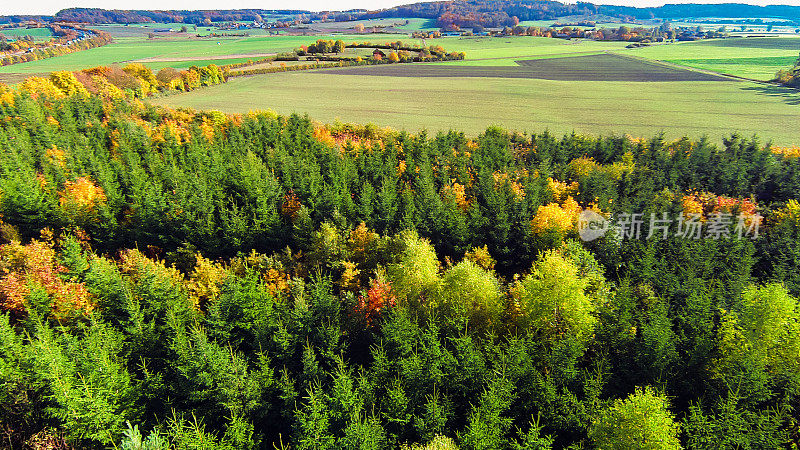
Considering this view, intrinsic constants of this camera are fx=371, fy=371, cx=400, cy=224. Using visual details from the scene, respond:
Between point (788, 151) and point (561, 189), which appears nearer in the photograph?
point (561, 189)

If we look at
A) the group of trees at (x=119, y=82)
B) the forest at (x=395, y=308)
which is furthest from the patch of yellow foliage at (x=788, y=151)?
the group of trees at (x=119, y=82)

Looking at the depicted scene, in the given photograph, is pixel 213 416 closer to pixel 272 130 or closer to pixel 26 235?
pixel 26 235

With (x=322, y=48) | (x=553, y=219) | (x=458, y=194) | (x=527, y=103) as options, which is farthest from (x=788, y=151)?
(x=322, y=48)

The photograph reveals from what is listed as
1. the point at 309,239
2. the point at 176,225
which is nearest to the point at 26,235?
the point at 176,225

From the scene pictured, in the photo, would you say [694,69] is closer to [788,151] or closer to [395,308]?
[788,151]

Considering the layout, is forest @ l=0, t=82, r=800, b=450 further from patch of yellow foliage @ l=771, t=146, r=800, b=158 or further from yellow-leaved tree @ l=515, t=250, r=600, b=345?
patch of yellow foliage @ l=771, t=146, r=800, b=158
